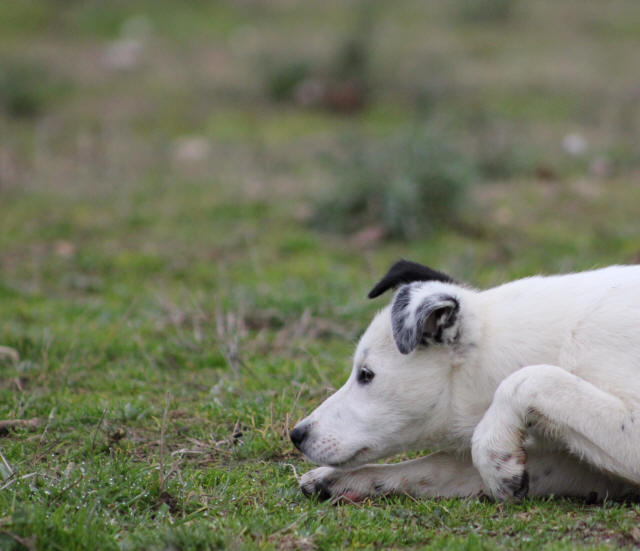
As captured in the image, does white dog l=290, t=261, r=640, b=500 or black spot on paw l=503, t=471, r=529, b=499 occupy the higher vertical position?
white dog l=290, t=261, r=640, b=500

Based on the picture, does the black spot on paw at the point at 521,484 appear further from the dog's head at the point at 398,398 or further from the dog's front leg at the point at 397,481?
the dog's head at the point at 398,398

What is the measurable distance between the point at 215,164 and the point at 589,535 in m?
10.7

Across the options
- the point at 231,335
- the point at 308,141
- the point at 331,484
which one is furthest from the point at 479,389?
the point at 308,141

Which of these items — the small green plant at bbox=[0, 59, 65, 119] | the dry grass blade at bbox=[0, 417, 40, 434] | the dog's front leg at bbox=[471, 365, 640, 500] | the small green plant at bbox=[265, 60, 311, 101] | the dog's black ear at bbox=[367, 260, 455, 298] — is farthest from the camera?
the small green plant at bbox=[265, 60, 311, 101]

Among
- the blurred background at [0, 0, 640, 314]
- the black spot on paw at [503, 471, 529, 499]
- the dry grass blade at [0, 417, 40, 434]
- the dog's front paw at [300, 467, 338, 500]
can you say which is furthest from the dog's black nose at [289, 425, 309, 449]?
the blurred background at [0, 0, 640, 314]

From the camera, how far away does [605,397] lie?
3873mm

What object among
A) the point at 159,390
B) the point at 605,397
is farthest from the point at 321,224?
the point at 605,397

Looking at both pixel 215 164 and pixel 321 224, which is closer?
pixel 321 224

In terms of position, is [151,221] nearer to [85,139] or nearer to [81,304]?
[81,304]

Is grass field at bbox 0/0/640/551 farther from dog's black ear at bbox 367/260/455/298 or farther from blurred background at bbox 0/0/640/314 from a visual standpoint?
dog's black ear at bbox 367/260/455/298

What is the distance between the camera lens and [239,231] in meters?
10.6

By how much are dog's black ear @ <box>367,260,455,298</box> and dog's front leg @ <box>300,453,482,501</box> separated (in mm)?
889

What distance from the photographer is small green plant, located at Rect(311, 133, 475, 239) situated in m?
10.0

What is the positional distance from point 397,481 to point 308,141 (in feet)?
36.0
